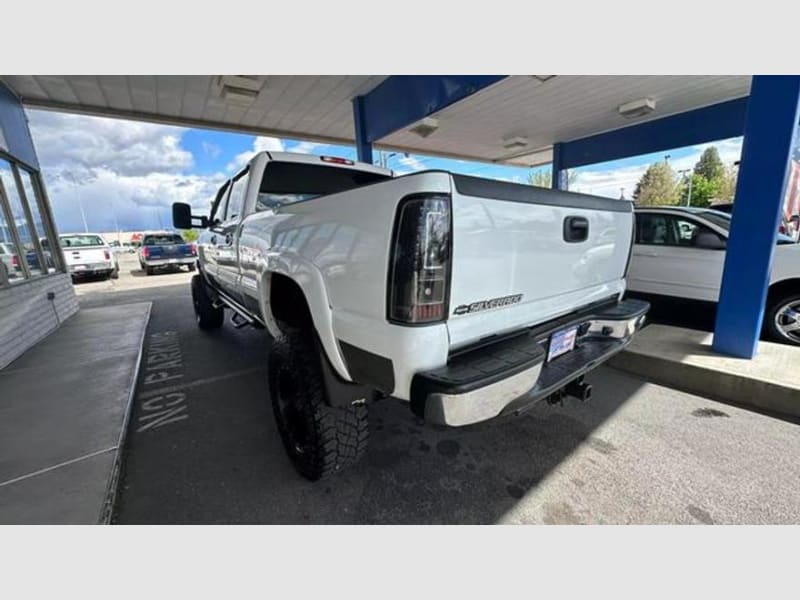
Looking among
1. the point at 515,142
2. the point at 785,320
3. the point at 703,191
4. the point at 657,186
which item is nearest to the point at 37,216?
the point at 515,142

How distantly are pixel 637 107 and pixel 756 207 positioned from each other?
200 inches

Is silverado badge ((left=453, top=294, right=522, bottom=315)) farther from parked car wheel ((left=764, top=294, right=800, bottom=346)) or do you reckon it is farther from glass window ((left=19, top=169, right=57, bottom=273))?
glass window ((left=19, top=169, right=57, bottom=273))

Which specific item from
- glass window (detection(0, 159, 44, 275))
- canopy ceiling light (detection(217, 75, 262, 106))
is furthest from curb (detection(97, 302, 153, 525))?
canopy ceiling light (detection(217, 75, 262, 106))

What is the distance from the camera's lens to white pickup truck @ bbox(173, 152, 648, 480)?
4.76ft

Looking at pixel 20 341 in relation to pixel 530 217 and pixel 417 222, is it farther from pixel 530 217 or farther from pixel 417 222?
pixel 530 217

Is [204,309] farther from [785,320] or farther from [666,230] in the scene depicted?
[785,320]

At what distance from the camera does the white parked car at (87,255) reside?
12562 millimetres

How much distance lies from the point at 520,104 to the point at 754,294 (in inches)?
213

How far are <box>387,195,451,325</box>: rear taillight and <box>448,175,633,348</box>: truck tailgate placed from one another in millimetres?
60

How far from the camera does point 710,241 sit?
458cm

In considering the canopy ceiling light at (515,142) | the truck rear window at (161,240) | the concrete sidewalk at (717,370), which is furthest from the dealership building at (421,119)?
the truck rear window at (161,240)

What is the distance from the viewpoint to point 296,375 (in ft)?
6.97

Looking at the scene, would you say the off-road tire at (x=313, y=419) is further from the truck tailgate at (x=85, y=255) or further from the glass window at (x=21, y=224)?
the truck tailgate at (x=85, y=255)

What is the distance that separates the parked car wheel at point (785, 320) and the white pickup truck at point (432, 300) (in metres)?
2.84
